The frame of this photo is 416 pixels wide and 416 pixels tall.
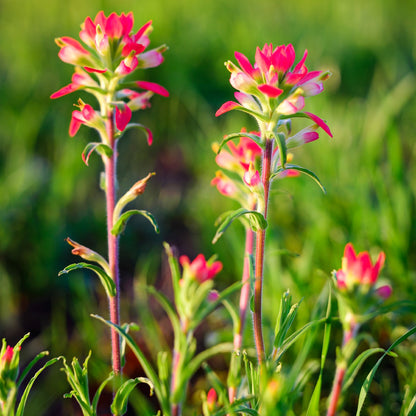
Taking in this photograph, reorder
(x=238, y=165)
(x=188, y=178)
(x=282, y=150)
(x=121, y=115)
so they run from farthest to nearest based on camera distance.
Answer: (x=188, y=178) → (x=238, y=165) → (x=121, y=115) → (x=282, y=150)

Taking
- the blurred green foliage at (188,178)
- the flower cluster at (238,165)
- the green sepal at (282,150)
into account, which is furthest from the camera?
the blurred green foliage at (188,178)

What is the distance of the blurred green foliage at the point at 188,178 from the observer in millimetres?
1710

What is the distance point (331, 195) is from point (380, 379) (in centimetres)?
86

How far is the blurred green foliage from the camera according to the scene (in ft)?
5.61

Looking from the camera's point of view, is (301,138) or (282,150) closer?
(282,150)

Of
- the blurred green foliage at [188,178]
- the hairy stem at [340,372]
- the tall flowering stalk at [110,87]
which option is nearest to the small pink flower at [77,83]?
the tall flowering stalk at [110,87]

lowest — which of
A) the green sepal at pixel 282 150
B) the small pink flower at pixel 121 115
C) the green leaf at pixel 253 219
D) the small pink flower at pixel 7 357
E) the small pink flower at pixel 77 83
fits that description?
the small pink flower at pixel 7 357

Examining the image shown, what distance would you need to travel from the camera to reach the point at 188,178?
110 inches

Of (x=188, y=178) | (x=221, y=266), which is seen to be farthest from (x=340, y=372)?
(x=188, y=178)

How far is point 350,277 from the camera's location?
31.2 inches

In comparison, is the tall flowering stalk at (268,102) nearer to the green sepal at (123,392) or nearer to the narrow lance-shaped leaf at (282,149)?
the narrow lance-shaped leaf at (282,149)

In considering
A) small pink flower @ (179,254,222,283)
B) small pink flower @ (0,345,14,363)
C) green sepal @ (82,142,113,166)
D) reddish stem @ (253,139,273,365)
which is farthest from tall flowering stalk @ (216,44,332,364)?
small pink flower @ (0,345,14,363)

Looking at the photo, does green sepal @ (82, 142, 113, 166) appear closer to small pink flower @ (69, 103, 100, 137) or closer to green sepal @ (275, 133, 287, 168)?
small pink flower @ (69, 103, 100, 137)

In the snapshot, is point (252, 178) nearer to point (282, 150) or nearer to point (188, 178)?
point (282, 150)
